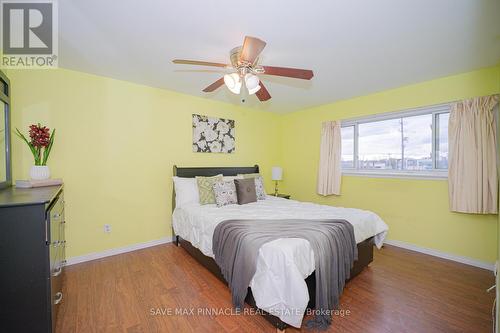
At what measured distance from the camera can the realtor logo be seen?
1684 mm

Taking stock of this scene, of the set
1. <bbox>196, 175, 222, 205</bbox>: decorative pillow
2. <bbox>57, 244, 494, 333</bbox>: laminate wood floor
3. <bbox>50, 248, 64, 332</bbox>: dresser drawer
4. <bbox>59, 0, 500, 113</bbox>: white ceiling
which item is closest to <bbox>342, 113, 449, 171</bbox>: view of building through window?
<bbox>59, 0, 500, 113</bbox>: white ceiling

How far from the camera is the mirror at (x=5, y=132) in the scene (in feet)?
7.02

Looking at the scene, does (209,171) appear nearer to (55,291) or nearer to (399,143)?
(55,291)

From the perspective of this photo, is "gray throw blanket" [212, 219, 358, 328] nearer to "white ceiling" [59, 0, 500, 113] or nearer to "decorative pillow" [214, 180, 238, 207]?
"decorative pillow" [214, 180, 238, 207]

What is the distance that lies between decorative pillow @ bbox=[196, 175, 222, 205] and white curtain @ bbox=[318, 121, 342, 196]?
2137mm

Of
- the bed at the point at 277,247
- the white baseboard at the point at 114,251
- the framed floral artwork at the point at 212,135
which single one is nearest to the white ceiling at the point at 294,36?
the framed floral artwork at the point at 212,135

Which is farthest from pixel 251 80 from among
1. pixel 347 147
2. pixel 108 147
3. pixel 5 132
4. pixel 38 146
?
pixel 347 147

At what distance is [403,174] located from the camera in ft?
10.9

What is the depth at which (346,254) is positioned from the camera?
6.62 feet

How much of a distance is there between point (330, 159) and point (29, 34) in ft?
13.9

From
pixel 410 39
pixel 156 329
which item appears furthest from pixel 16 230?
pixel 410 39

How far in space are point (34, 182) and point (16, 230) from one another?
118cm

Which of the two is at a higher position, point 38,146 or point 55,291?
point 38,146

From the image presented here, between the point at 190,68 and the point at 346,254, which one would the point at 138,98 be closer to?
the point at 190,68
